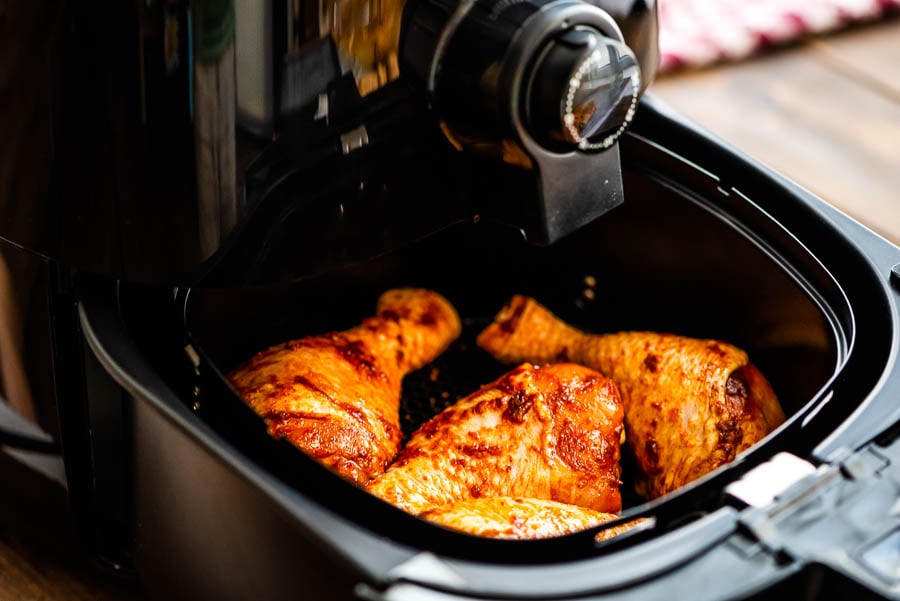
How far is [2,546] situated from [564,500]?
1.37 feet

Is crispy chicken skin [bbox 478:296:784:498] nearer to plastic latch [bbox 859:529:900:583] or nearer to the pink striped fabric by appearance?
plastic latch [bbox 859:529:900:583]

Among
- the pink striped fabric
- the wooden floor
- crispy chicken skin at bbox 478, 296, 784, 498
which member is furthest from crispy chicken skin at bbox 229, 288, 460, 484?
the pink striped fabric

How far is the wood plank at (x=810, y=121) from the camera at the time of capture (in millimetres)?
1294

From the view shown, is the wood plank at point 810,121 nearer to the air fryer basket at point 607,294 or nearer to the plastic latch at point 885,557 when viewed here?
the air fryer basket at point 607,294

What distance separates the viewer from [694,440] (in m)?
0.76

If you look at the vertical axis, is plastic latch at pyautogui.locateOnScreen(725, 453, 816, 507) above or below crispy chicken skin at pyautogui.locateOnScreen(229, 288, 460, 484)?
above

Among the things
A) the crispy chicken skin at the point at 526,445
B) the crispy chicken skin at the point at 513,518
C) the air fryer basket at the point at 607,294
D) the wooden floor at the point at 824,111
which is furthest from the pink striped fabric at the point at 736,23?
the crispy chicken skin at the point at 513,518

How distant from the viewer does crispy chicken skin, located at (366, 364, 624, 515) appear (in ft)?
2.38

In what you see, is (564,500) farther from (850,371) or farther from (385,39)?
(385,39)

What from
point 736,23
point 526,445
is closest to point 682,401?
point 526,445

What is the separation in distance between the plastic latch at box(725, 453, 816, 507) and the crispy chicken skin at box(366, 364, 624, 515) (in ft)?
0.60

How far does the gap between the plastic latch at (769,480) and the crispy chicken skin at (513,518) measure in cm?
7

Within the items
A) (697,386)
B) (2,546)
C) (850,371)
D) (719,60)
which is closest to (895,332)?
(850,371)

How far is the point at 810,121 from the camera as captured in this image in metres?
1.42
